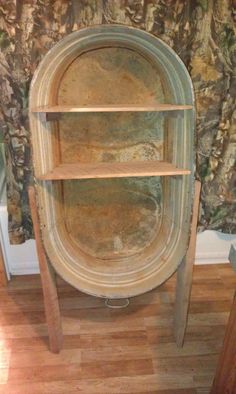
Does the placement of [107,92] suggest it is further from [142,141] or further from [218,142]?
[218,142]

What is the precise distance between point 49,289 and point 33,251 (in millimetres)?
712

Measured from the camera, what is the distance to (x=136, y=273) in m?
1.57

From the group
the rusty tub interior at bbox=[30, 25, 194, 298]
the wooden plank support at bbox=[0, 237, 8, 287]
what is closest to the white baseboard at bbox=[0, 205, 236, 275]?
the wooden plank support at bbox=[0, 237, 8, 287]

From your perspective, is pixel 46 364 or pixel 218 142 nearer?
pixel 46 364

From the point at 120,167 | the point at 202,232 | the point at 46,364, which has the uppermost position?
the point at 120,167

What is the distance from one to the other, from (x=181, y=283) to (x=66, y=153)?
2.99 feet

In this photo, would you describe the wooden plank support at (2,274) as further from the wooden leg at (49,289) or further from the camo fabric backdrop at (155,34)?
the wooden leg at (49,289)

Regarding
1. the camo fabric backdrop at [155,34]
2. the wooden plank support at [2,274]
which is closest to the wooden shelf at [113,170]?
the camo fabric backdrop at [155,34]

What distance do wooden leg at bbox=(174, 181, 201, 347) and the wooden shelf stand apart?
191 mm

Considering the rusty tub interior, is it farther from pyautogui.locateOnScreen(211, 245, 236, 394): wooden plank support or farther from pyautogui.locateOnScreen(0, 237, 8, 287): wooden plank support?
pyautogui.locateOnScreen(0, 237, 8, 287): wooden plank support

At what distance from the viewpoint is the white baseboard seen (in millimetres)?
1979

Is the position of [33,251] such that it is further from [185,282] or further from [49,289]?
[185,282]

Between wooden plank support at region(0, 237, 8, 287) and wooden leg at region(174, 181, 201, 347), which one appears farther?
wooden plank support at region(0, 237, 8, 287)

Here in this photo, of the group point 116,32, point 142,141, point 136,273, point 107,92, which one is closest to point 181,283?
point 136,273
